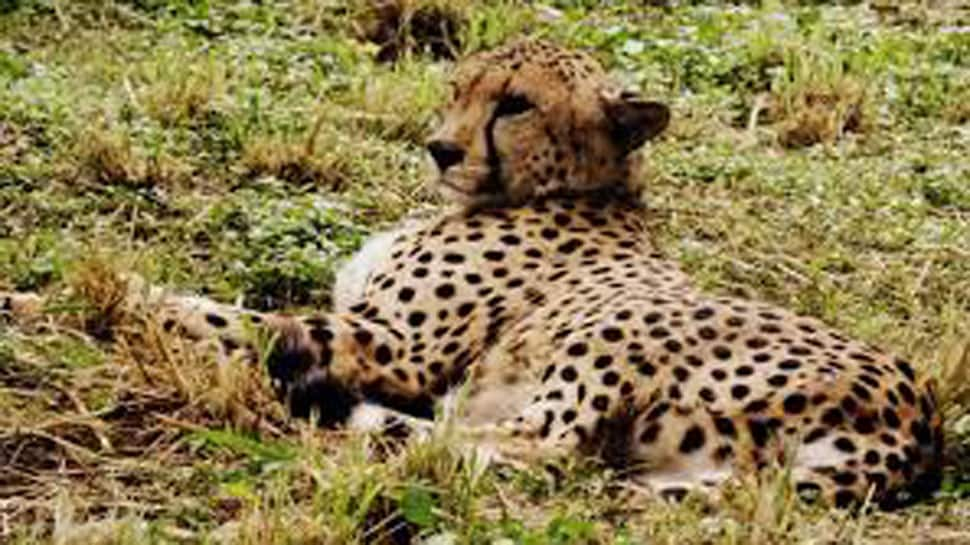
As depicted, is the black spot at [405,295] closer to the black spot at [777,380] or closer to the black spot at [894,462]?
the black spot at [777,380]

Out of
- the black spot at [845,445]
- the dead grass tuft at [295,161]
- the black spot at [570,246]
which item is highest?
the black spot at [845,445]

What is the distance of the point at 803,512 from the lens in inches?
133

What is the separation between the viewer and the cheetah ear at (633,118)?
4734 mm

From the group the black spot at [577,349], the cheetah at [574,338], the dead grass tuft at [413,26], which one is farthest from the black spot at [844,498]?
the dead grass tuft at [413,26]

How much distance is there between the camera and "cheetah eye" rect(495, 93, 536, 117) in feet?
15.5

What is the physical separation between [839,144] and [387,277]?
2.63 meters

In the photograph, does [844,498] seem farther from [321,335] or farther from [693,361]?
[321,335]

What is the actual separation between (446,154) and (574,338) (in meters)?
0.86

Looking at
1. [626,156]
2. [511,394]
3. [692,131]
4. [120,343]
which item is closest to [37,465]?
[120,343]

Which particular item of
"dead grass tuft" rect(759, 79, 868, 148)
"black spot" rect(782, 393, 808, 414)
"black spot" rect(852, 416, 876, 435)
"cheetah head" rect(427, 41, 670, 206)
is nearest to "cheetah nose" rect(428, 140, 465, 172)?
"cheetah head" rect(427, 41, 670, 206)

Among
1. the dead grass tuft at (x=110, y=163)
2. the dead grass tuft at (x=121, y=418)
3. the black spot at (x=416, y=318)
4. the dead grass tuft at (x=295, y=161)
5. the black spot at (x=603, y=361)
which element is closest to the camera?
the dead grass tuft at (x=121, y=418)

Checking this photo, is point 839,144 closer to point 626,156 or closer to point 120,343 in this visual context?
point 626,156

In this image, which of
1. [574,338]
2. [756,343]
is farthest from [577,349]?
[756,343]

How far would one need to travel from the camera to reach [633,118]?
477 centimetres
